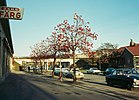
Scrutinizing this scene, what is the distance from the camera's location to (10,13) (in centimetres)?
882

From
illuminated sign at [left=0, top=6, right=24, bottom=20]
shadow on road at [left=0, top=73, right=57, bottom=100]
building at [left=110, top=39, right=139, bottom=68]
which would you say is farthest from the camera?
building at [left=110, top=39, right=139, bottom=68]

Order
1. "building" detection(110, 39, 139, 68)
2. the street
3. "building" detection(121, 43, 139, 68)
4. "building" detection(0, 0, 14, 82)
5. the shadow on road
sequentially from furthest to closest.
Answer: "building" detection(110, 39, 139, 68) < "building" detection(121, 43, 139, 68) < "building" detection(0, 0, 14, 82) < the street < the shadow on road

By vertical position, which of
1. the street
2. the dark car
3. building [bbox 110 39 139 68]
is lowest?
the street

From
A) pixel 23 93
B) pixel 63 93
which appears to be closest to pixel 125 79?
pixel 63 93

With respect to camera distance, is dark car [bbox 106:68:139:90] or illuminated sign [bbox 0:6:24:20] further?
dark car [bbox 106:68:139:90]

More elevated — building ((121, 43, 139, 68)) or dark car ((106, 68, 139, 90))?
building ((121, 43, 139, 68))

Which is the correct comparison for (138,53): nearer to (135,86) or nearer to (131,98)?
(135,86)

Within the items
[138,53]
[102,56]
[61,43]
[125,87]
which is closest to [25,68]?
[102,56]

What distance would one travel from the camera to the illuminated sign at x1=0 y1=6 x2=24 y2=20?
28.7ft

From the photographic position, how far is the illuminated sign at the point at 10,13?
874 cm

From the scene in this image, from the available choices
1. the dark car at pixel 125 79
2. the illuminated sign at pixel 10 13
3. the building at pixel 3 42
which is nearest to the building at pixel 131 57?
the building at pixel 3 42

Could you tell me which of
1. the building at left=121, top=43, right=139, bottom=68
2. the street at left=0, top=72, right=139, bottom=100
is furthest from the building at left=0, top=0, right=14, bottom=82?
the building at left=121, top=43, right=139, bottom=68

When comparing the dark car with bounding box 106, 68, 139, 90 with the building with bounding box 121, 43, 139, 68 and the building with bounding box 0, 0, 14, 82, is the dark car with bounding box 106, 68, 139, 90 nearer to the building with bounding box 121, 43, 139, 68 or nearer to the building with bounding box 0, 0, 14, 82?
the building with bounding box 0, 0, 14, 82

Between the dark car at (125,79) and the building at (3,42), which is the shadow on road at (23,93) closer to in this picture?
the building at (3,42)
